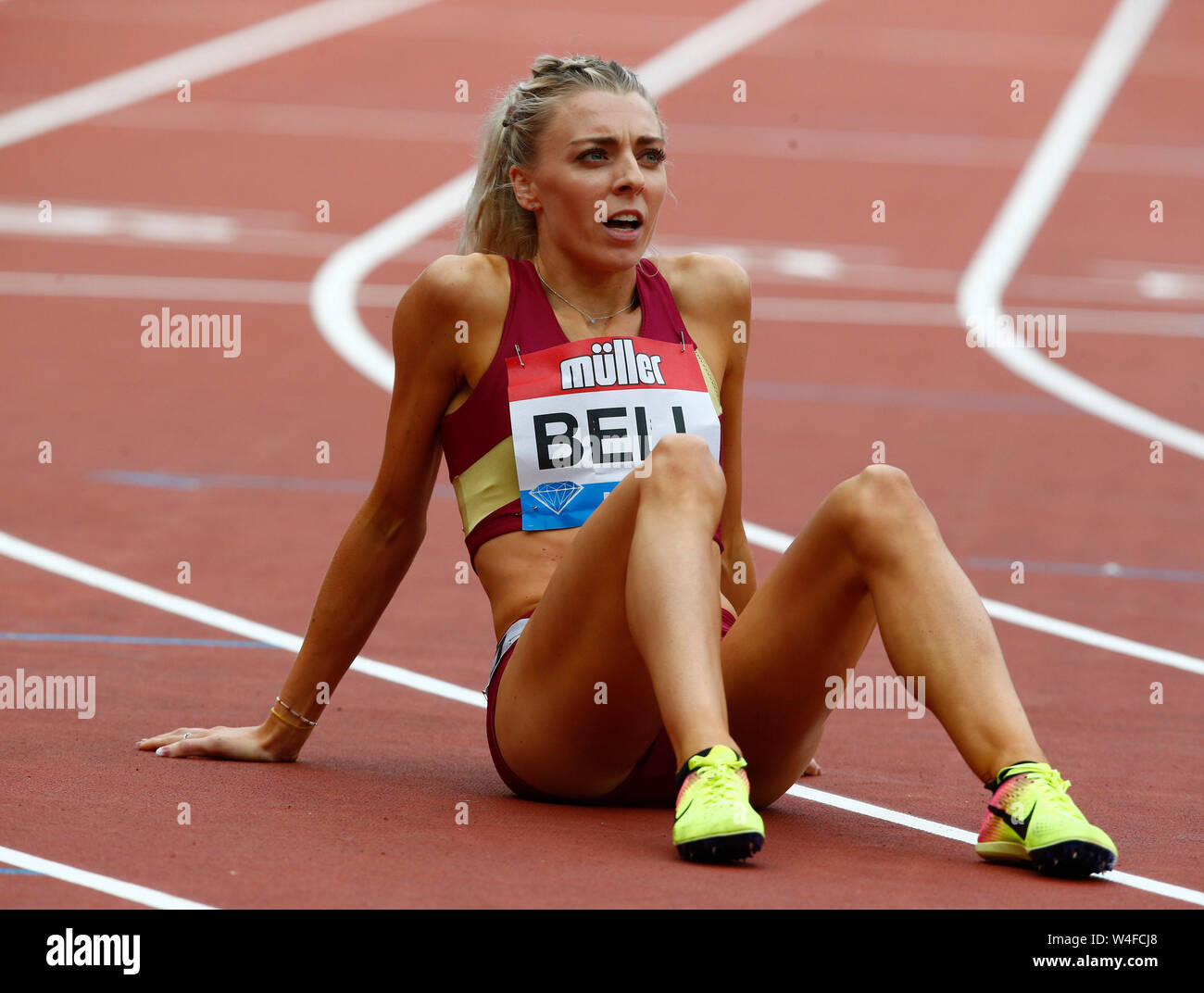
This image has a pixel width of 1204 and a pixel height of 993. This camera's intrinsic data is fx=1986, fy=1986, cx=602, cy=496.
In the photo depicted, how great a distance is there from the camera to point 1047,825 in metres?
4.12

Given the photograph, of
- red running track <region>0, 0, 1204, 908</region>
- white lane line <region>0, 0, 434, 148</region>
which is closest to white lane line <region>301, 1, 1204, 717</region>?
red running track <region>0, 0, 1204, 908</region>

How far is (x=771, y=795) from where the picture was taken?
495 cm

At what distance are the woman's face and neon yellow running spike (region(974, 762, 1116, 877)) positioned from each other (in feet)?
5.63

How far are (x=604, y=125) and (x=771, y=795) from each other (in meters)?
1.75

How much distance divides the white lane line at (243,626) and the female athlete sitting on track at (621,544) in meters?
0.41

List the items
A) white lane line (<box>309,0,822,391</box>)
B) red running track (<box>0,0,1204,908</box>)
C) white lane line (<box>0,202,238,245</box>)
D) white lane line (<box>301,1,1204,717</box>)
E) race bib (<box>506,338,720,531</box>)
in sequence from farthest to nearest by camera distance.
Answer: white lane line (<box>0,202,238,245</box>) < white lane line (<box>309,0,822,391</box>) < white lane line (<box>301,1,1204,717</box>) < race bib (<box>506,338,720,531</box>) < red running track (<box>0,0,1204,908</box>)

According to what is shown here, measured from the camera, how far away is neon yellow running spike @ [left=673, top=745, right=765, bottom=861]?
4.06 m

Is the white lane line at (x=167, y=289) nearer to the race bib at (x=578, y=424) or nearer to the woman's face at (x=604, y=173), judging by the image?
the woman's face at (x=604, y=173)

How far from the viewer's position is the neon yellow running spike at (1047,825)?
410 cm

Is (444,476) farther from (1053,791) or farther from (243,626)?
(1053,791)

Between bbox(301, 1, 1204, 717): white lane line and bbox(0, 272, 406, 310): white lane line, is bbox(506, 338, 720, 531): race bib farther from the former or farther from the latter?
bbox(0, 272, 406, 310): white lane line

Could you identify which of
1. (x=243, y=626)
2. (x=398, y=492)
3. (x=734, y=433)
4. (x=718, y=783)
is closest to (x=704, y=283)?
(x=734, y=433)
